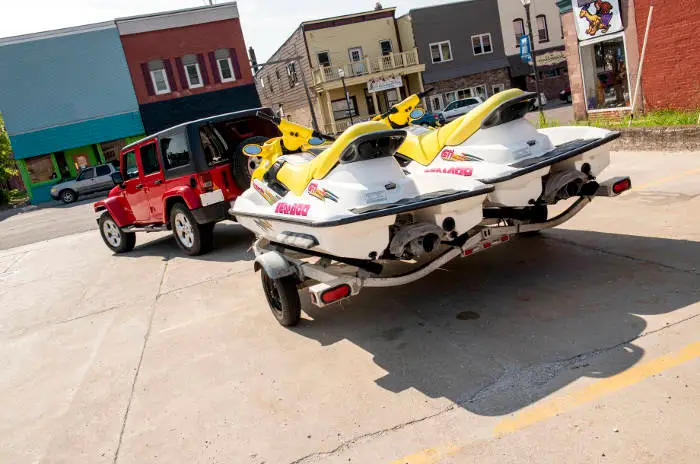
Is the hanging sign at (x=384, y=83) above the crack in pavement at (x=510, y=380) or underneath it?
above

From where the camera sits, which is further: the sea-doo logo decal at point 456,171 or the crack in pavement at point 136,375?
the sea-doo logo decal at point 456,171

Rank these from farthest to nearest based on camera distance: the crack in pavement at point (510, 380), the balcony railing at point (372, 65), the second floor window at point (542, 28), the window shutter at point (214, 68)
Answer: the second floor window at point (542, 28) < the balcony railing at point (372, 65) < the window shutter at point (214, 68) < the crack in pavement at point (510, 380)

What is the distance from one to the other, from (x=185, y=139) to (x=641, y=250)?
6167mm

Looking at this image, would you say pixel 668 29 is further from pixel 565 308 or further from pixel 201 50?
pixel 201 50

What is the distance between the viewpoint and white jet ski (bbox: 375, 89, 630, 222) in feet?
15.5

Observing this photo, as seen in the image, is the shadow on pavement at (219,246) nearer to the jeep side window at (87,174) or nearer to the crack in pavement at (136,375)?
the crack in pavement at (136,375)

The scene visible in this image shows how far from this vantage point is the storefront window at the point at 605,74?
1348 centimetres

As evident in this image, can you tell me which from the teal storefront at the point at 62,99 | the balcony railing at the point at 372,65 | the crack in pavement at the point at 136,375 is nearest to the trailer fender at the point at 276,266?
the crack in pavement at the point at 136,375

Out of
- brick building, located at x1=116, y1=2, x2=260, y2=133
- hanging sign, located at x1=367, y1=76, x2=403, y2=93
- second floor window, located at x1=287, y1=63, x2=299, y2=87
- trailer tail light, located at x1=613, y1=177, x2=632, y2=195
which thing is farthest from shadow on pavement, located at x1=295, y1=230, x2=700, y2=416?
second floor window, located at x1=287, y1=63, x2=299, y2=87

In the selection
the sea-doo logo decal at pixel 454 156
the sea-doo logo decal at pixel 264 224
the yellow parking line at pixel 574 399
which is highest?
the sea-doo logo decal at pixel 454 156

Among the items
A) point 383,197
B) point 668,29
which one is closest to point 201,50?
point 668,29

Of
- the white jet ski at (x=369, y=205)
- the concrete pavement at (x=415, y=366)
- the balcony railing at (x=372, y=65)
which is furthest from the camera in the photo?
the balcony railing at (x=372, y=65)

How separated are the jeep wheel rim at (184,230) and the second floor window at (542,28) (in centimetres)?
3716

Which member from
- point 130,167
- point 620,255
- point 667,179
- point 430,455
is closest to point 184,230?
point 130,167
